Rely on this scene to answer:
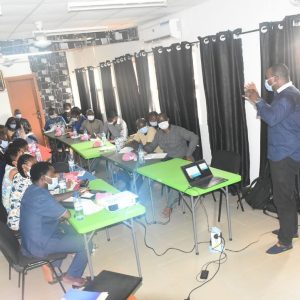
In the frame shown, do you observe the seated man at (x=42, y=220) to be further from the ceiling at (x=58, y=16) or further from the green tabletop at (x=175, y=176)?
the ceiling at (x=58, y=16)

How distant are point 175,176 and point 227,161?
85 centimetres

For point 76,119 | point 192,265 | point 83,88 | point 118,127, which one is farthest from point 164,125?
point 83,88

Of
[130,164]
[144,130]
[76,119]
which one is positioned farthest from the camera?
[76,119]

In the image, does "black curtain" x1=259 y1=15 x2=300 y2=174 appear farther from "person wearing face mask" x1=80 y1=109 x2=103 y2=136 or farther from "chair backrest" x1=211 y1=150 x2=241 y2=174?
"person wearing face mask" x1=80 y1=109 x2=103 y2=136

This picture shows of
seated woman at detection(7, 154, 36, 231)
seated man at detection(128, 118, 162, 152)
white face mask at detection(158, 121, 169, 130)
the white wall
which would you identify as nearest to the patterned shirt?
seated woman at detection(7, 154, 36, 231)

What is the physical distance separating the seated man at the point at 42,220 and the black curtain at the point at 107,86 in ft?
17.6

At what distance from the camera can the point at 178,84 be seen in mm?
5758

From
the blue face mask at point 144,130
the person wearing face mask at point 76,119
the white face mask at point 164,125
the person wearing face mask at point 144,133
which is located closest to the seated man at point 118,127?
the person wearing face mask at point 144,133

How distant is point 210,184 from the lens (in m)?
3.45

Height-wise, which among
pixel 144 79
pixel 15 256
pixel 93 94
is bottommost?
pixel 15 256

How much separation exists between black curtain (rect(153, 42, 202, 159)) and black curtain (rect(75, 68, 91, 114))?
392 cm

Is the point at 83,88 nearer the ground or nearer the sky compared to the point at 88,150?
nearer the sky

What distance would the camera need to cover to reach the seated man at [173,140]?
492 cm

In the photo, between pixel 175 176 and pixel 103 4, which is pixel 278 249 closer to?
pixel 175 176
